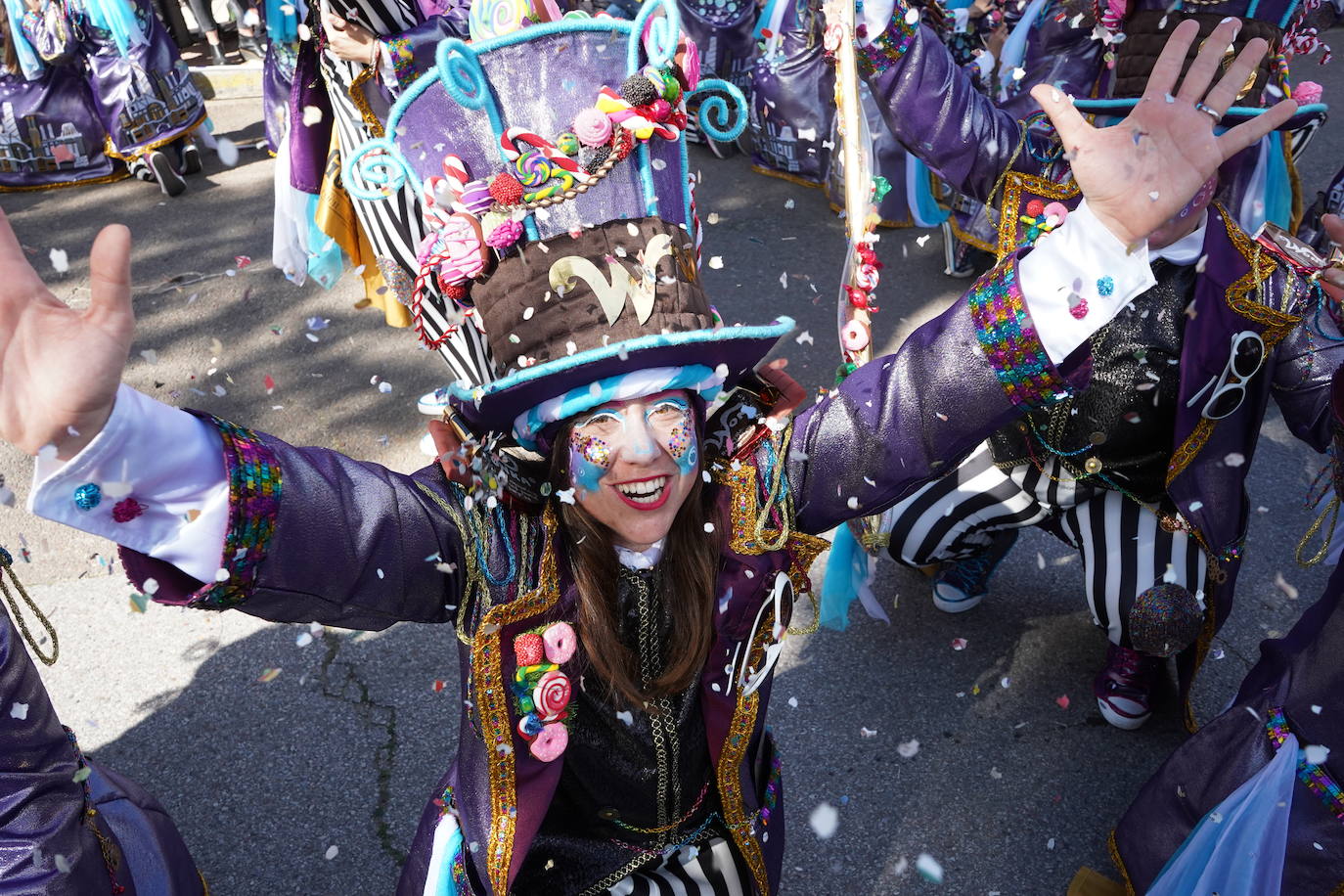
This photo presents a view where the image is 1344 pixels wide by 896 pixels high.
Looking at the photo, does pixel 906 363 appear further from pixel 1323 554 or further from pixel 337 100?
pixel 337 100

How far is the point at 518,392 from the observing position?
5.06 ft

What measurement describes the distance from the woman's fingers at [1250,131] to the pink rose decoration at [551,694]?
122 cm

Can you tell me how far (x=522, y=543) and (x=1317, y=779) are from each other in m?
1.55

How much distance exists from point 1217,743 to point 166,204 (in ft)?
19.6

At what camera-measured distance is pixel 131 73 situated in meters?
5.97

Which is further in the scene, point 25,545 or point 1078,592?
point 25,545

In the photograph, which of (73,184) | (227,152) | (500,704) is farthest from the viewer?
(227,152)

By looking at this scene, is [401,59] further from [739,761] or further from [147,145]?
[147,145]

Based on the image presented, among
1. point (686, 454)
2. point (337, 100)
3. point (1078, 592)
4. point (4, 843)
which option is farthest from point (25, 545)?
point (1078, 592)

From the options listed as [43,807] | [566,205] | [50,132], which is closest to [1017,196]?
[566,205]

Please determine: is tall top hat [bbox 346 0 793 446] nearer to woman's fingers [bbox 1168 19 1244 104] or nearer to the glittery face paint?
the glittery face paint

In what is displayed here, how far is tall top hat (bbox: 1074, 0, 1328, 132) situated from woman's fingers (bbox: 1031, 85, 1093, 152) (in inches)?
42.6

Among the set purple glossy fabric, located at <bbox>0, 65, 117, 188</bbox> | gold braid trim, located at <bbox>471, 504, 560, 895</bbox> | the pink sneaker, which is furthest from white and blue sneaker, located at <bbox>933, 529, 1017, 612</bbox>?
purple glossy fabric, located at <bbox>0, 65, 117, 188</bbox>

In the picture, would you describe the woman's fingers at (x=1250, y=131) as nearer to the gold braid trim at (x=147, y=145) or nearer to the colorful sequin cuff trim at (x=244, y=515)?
the colorful sequin cuff trim at (x=244, y=515)
